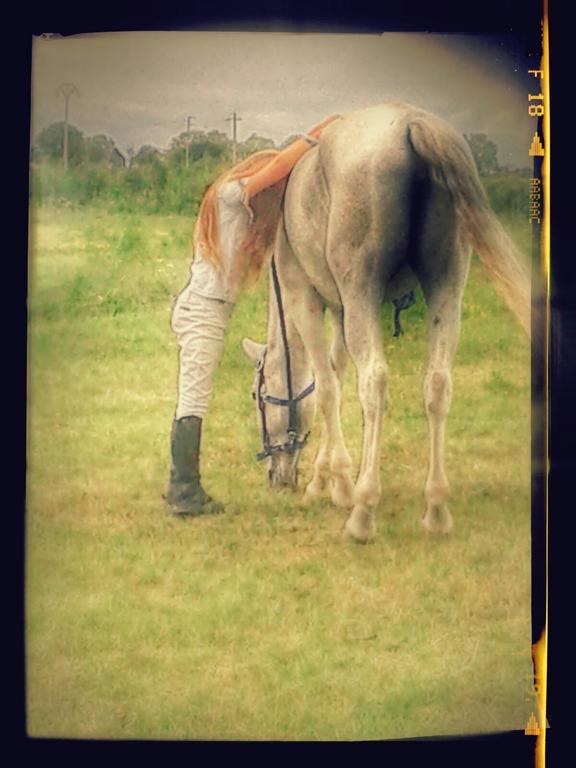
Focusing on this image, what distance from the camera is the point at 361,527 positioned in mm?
5148

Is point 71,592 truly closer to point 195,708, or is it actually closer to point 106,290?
point 195,708

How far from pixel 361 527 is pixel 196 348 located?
33.5 inches

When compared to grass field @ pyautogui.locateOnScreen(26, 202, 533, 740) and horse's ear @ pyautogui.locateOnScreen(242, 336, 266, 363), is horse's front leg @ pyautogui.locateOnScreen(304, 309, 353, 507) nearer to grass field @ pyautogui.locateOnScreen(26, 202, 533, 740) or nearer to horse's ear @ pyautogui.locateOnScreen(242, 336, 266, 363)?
grass field @ pyautogui.locateOnScreen(26, 202, 533, 740)

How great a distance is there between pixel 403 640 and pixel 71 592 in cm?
117

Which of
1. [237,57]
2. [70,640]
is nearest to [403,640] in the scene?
[70,640]

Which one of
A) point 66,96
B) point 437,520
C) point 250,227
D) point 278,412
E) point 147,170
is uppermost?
point 66,96

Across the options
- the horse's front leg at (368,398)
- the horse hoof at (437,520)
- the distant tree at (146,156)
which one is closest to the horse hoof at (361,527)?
the horse's front leg at (368,398)

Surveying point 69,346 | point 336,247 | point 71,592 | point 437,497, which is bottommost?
point 71,592

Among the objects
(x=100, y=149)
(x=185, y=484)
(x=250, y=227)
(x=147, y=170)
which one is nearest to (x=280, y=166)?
(x=250, y=227)

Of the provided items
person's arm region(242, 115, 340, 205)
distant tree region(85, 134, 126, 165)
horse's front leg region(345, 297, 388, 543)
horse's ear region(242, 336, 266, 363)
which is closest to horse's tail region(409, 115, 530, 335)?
person's arm region(242, 115, 340, 205)

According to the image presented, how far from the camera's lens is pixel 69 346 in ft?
16.9

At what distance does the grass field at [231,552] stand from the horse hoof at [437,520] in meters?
0.04

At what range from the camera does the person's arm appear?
5129 mm

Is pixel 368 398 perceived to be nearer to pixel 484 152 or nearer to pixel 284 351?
pixel 284 351
